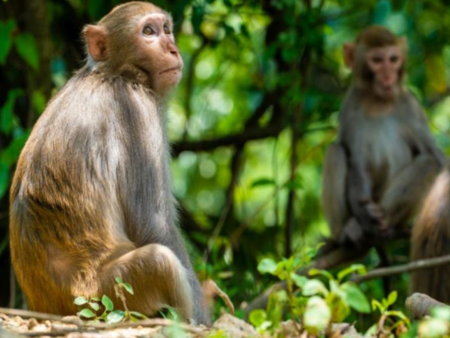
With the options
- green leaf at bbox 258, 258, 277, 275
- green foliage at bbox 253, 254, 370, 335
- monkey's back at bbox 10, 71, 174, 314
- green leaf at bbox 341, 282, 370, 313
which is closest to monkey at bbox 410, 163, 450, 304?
monkey's back at bbox 10, 71, 174, 314

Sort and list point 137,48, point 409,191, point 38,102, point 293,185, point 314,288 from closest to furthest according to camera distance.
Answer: point 314,288 → point 137,48 → point 38,102 → point 293,185 → point 409,191

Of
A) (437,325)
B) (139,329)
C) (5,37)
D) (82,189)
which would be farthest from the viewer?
(5,37)

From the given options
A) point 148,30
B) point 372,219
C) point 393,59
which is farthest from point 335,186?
point 148,30

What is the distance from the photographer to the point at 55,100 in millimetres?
6848

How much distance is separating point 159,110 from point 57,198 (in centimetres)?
119

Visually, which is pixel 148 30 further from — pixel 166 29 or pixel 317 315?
pixel 317 315

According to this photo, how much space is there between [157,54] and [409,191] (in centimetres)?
564

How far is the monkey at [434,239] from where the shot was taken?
9406 millimetres

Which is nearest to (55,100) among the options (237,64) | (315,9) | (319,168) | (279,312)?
(279,312)

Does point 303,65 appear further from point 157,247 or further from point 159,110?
point 157,247

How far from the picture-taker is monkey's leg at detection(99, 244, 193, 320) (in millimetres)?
6133

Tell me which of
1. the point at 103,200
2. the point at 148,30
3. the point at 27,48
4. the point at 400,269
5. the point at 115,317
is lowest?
the point at 400,269

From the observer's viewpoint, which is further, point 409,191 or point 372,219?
point 409,191

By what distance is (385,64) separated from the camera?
1216cm
